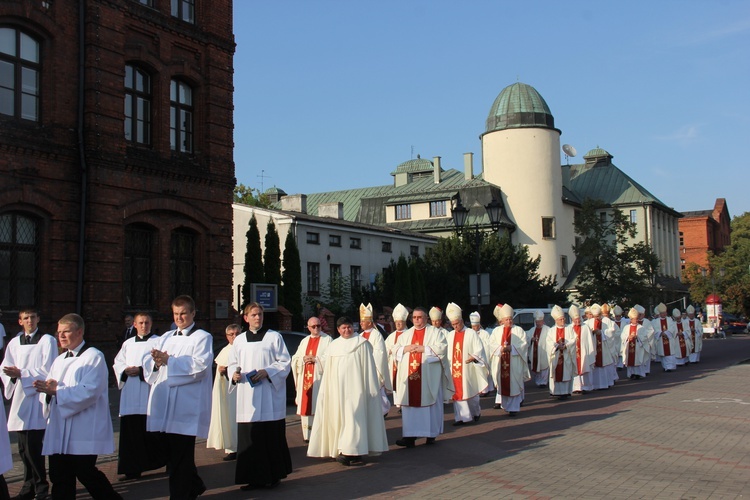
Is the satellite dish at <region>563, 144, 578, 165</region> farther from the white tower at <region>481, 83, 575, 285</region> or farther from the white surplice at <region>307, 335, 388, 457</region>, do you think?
the white surplice at <region>307, 335, 388, 457</region>

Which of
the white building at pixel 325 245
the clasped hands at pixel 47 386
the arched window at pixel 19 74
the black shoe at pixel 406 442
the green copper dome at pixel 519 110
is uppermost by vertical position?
the green copper dome at pixel 519 110

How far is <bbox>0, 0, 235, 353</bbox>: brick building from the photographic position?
18781mm

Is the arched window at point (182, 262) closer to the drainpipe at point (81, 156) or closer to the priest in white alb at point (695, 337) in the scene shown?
the drainpipe at point (81, 156)

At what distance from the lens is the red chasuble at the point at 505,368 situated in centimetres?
1625

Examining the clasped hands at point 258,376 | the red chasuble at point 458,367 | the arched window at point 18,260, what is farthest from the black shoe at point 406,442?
the arched window at point 18,260

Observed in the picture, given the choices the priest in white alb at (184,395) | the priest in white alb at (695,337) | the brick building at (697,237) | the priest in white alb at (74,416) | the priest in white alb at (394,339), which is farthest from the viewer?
the brick building at (697,237)

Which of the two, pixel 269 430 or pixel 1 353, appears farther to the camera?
pixel 1 353

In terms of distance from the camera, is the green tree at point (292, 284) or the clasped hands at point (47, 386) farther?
the green tree at point (292, 284)

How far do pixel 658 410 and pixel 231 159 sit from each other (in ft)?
45.8

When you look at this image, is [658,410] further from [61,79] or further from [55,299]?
[61,79]

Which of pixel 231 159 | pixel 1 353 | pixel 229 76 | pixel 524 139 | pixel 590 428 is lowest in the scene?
pixel 590 428

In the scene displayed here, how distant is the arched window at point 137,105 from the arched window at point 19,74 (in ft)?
8.91

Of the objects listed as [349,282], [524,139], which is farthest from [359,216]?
[349,282]

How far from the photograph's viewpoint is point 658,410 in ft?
52.0
